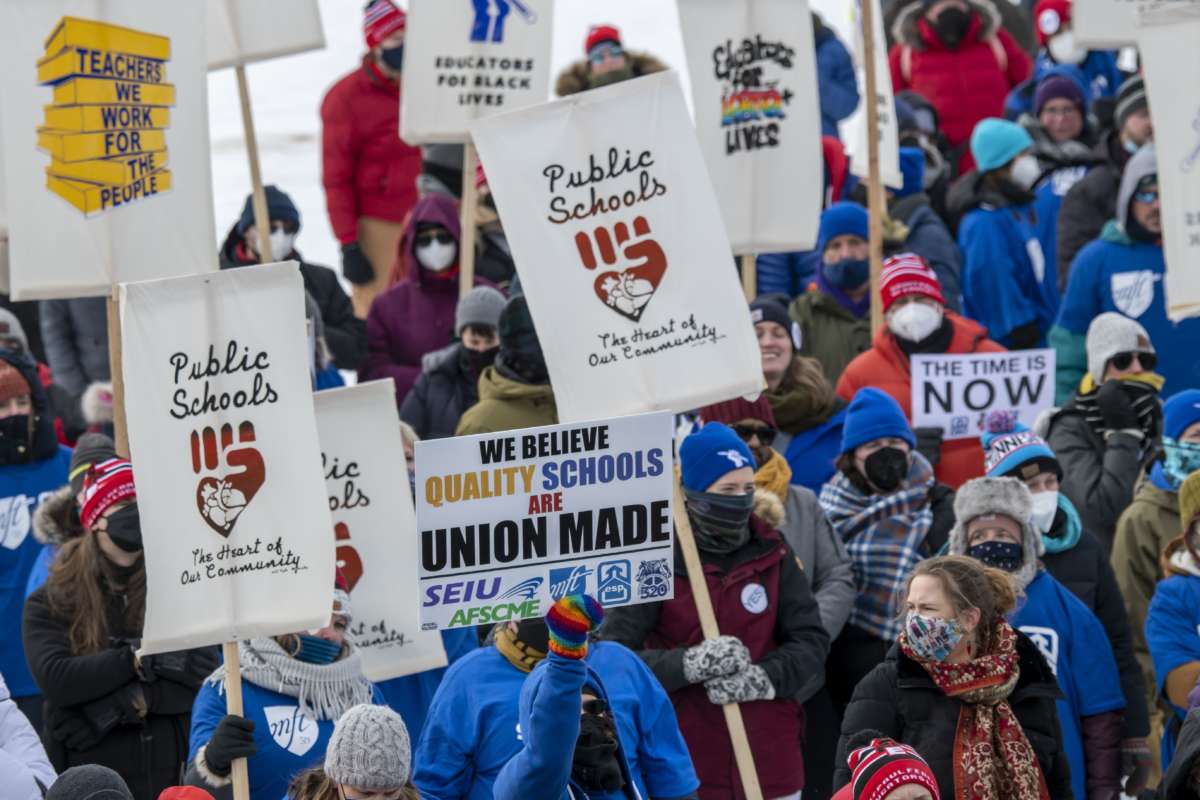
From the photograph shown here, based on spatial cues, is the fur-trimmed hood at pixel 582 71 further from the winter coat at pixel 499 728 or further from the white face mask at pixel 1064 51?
the winter coat at pixel 499 728

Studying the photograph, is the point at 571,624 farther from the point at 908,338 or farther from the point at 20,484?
the point at 908,338

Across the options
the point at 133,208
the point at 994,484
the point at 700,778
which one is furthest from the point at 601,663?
the point at 133,208

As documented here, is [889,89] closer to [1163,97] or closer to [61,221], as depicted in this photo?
[1163,97]

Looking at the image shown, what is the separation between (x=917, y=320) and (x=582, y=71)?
3.50m

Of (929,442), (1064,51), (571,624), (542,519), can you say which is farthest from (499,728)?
(1064,51)

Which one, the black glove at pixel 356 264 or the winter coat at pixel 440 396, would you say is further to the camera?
the black glove at pixel 356 264

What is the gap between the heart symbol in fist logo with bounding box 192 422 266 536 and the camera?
604 centimetres

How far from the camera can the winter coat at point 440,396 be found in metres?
8.71

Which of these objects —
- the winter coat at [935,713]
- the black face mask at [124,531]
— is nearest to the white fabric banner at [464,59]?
the black face mask at [124,531]

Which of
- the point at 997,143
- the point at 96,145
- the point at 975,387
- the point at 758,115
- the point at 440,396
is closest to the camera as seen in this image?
the point at 96,145

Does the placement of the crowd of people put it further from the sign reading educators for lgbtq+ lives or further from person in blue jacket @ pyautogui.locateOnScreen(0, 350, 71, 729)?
the sign reading educators for lgbtq+ lives

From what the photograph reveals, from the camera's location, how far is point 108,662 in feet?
21.0

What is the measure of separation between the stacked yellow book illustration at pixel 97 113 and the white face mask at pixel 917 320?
299 centimetres

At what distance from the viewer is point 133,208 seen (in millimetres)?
7223
